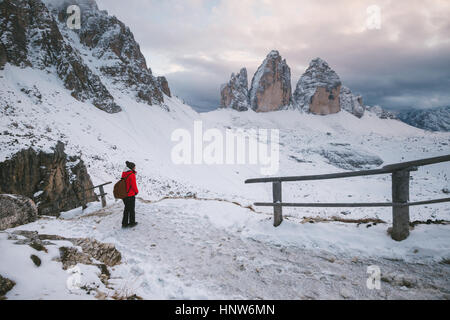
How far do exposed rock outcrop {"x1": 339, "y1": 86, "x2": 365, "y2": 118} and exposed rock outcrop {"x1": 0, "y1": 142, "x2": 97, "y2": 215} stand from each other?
12640 cm

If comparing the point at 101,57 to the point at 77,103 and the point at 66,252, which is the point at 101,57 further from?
the point at 66,252

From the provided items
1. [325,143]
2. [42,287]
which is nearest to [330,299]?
[42,287]

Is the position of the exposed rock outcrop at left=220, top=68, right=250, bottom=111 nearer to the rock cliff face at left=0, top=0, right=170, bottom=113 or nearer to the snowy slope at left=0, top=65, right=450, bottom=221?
the rock cliff face at left=0, top=0, right=170, bottom=113

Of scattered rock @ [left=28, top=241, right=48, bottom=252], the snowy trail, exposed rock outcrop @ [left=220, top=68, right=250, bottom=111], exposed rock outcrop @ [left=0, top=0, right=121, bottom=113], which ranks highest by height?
exposed rock outcrop @ [left=220, top=68, right=250, bottom=111]

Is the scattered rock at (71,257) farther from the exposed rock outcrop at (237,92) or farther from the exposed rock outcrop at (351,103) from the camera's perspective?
the exposed rock outcrop at (351,103)

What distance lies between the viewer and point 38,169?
8734 mm

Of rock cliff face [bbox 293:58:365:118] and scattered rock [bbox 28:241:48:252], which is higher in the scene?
rock cliff face [bbox 293:58:365:118]

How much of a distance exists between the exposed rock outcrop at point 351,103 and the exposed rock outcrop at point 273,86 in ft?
109

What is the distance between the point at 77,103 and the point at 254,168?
2785cm

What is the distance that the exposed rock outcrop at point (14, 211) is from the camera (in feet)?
18.8

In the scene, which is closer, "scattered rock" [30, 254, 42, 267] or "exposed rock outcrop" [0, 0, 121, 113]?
"scattered rock" [30, 254, 42, 267]

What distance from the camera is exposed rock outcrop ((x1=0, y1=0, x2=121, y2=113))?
2658 centimetres
